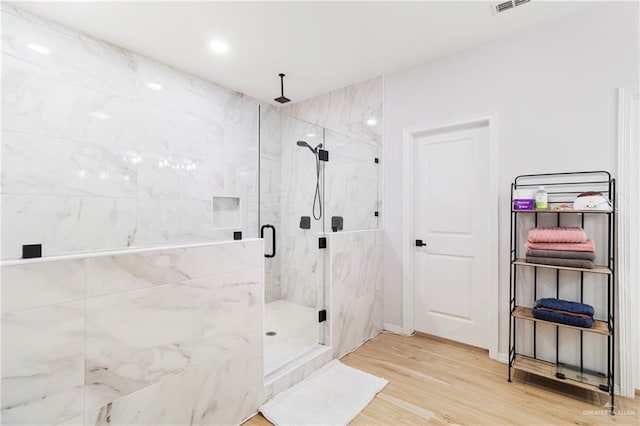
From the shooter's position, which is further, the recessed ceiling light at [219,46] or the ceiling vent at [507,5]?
the recessed ceiling light at [219,46]

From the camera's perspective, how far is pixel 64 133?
2.24 m

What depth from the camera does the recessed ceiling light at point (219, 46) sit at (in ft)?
8.24

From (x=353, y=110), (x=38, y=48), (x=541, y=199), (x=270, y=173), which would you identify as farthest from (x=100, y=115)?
(x=541, y=199)

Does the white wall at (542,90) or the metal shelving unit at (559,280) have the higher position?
the white wall at (542,90)

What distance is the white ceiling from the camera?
2.09 m

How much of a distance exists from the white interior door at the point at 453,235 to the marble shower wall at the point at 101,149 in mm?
1688

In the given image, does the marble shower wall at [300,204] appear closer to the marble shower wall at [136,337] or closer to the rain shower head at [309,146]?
the rain shower head at [309,146]

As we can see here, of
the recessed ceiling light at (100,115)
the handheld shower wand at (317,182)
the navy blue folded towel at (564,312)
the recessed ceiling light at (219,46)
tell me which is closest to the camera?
the navy blue folded towel at (564,312)

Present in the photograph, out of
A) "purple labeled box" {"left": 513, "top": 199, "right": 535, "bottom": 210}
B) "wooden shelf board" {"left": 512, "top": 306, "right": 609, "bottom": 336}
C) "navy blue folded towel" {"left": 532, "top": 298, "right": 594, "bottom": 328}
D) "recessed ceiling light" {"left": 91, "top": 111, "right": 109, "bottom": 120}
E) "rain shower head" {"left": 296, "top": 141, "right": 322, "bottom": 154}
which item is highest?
"recessed ceiling light" {"left": 91, "top": 111, "right": 109, "bottom": 120}

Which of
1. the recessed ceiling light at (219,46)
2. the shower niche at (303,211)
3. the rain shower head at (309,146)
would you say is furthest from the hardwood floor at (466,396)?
the recessed ceiling light at (219,46)

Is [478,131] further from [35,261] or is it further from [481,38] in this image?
[35,261]

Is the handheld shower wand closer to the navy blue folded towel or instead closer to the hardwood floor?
the hardwood floor

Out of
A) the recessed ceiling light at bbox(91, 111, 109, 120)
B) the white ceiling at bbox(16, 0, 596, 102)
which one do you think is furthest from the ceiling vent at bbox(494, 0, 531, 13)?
the recessed ceiling light at bbox(91, 111, 109, 120)

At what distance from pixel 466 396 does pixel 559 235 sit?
1.25 m
